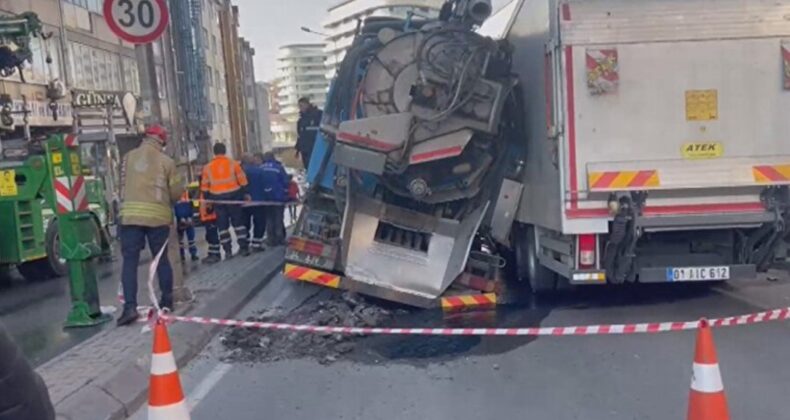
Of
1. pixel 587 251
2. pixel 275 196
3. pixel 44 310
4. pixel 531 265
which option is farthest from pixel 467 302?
pixel 275 196

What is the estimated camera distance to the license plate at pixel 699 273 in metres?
7.58

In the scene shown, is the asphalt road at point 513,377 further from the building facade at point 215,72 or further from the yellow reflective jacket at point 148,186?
the building facade at point 215,72

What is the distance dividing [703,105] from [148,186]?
15.6ft

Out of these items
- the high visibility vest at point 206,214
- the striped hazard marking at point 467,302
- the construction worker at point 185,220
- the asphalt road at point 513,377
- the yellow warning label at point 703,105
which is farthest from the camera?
the high visibility vest at point 206,214

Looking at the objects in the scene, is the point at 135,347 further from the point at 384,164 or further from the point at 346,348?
the point at 384,164

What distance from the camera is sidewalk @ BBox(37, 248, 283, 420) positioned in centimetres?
549

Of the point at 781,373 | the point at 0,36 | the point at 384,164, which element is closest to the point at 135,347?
the point at 384,164

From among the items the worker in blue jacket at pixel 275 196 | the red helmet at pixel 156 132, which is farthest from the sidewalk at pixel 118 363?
the worker in blue jacket at pixel 275 196

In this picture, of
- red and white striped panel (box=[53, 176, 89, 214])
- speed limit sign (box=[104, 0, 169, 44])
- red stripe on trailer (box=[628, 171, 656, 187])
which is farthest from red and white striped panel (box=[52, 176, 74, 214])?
red stripe on trailer (box=[628, 171, 656, 187])

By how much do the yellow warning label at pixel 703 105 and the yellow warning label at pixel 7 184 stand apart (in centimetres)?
874

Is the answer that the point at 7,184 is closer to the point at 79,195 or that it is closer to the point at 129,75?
the point at 79,195

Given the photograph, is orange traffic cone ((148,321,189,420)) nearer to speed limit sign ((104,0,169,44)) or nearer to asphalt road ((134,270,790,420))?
asphalt road ((134,270,790,420))

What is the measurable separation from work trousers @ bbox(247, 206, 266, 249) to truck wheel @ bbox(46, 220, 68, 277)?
108 inches

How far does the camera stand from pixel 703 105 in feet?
24.1
